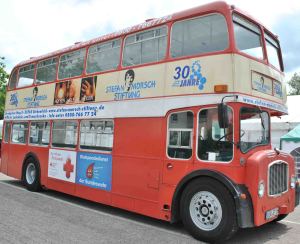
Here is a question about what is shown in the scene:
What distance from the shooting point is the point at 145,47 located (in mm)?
7824

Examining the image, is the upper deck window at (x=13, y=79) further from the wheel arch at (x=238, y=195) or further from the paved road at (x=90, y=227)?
the wheel arch at (x=238, y=195)

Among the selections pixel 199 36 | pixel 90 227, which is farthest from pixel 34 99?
pixel 199 36

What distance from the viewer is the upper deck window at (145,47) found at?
7.45 meters

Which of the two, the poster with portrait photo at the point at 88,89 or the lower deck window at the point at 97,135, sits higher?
the poster with portrait photo at the point at 88,89

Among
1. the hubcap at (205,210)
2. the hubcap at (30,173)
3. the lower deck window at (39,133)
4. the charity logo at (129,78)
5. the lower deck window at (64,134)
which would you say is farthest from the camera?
the hubcap at (30,173)

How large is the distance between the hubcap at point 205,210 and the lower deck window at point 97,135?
2.66m

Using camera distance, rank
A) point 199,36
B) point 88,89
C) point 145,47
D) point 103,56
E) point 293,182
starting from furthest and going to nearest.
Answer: point 88,89, point 103,56, point 145,47, point 293,182, point 199,36

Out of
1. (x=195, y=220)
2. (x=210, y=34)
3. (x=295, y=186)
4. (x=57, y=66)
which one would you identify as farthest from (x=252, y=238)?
(x=57, y=66)

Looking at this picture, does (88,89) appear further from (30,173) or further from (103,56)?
(30,173)

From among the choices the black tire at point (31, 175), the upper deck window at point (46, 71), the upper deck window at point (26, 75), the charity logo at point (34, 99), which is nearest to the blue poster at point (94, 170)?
the black tire at point (31, 175)

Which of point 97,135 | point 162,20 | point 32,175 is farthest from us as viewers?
point 32,175

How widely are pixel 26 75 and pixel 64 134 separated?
3389 millimetres

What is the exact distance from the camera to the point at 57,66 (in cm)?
1057

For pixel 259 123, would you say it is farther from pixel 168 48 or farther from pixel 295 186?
pixel 168 48
